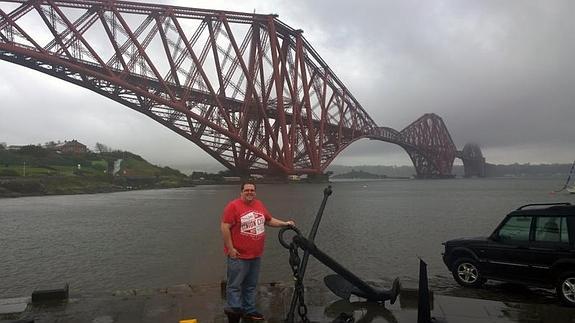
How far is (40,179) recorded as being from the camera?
70375mm

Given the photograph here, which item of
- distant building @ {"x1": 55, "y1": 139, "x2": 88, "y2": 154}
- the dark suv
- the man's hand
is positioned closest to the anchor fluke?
the man's hand

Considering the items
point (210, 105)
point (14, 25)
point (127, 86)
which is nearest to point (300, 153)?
point (210, 105)

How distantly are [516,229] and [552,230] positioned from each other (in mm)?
668

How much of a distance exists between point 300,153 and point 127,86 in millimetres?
40871

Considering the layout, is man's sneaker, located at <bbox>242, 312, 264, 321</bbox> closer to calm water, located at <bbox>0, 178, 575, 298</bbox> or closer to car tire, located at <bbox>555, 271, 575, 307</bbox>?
calm water, located at <bbox>0, 178, 575, 298</bbox>

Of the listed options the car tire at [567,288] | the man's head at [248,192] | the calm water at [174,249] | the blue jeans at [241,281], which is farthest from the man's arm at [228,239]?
the car tire at [567,288]

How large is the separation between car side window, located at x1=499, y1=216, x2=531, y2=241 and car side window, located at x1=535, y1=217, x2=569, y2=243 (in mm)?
197

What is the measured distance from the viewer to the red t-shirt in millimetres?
6246

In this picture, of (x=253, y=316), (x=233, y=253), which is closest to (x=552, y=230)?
(x=253, y=316)

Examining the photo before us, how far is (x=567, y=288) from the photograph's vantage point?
7.84 m

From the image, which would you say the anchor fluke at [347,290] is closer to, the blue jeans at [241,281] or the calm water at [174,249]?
the blue jeans at [241,281]

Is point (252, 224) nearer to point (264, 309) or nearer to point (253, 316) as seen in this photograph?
point (253, 316)

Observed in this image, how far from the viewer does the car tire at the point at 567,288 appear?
25.5 feet

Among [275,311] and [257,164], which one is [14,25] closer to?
[257,164]
